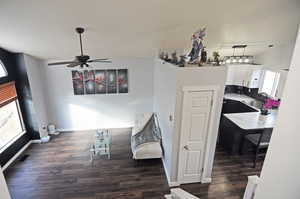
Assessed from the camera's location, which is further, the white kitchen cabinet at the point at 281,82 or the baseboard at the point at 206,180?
the white kitchen cabinet at the point at 281,82

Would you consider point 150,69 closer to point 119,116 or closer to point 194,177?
point 119,116

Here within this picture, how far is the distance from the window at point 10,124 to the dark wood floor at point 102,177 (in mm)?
574

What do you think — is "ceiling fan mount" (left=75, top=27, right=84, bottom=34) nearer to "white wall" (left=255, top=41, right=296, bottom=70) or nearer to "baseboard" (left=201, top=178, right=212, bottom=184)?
"baseboard" (left=201, top=178, right=212, bottom=184)

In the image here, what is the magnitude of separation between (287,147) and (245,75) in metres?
5.76

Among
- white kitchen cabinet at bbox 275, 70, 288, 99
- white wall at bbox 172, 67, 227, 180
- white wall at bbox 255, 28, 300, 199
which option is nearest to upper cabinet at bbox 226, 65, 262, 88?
white kitchen cabinet at bbox 275, 70, 288, 99

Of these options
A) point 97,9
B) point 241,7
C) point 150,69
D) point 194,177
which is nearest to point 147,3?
→ point 97,9

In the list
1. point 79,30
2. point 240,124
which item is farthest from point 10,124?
point 240,124

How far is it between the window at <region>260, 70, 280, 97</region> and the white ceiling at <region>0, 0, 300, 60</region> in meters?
1.03

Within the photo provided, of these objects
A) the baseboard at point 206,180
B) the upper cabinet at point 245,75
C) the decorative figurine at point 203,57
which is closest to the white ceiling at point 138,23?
the decorative figurine at point 203,57

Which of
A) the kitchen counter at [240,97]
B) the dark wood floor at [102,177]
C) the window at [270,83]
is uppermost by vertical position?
the window at [270,83]

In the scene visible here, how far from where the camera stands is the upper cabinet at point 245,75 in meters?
5.46

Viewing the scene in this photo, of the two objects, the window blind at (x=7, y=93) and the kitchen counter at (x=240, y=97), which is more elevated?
the window blind at (x=7, y=93)

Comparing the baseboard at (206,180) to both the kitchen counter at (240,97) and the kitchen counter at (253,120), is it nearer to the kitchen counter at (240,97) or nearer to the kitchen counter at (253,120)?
the kitchen counter at (253,120)

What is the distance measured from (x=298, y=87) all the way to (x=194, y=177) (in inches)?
139
